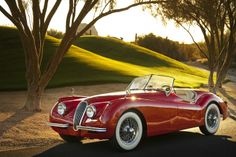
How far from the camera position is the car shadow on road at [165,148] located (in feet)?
27.0

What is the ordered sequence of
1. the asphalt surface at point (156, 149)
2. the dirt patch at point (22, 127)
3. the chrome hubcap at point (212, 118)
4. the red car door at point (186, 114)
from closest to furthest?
the asphalt surface at point (156, 149) → the red car door at point (186, 114) → the dirt patch at point (22, 127) → the chrome hubcap at point (212, 118)

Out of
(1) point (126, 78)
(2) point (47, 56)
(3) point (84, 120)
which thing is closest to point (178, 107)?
(3) point (84, 120)

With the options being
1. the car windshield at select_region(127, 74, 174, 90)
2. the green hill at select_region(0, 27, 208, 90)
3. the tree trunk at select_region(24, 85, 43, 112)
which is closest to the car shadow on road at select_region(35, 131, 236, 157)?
the car windshield at select_region(127, 74, 174, 90)

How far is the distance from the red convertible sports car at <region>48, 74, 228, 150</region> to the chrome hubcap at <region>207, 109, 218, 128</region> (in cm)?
3

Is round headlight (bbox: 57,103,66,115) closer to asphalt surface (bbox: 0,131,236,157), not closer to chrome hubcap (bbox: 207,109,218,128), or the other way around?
asphalt surface (bbox: 0,131,236,157)

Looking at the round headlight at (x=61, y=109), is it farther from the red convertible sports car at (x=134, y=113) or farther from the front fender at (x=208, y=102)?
the front fender at (x=208, y=102)

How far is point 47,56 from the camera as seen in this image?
3272 centimetres

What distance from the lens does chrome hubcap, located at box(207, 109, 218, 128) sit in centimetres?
1077

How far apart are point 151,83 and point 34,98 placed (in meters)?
5.91

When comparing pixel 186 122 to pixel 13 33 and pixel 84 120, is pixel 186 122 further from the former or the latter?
pixel 13 33

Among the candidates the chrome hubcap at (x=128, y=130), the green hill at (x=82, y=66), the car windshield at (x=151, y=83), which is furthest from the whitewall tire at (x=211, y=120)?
the green hill at (x=82, y=66)

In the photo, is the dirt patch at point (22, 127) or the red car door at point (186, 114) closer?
the red car door at point (186, 114)

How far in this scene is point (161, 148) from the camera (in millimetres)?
8820

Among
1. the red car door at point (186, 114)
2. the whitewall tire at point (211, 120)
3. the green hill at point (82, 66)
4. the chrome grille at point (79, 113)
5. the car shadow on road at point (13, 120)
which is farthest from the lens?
the green hill at point (82, 66)
